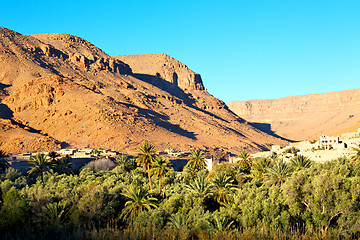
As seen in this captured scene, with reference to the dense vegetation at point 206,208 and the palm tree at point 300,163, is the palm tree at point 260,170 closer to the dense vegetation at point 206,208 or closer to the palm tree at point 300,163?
the dense vegetation at point 206,208

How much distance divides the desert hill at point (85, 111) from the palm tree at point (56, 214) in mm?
65953

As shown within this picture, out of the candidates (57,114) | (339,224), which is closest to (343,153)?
(339,224)

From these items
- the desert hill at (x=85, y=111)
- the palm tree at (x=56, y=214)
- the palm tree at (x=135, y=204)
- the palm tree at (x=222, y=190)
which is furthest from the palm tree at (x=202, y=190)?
the desert hill at (x=85, y=111)

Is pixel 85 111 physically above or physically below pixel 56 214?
above

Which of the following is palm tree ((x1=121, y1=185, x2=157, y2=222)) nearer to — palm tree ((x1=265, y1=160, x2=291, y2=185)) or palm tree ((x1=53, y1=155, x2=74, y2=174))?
palm tree ((x1=265, y1=160, x2=291, y2=185))

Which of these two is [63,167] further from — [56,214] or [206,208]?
[206,208]

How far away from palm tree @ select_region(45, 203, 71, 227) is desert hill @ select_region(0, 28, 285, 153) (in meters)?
66.0

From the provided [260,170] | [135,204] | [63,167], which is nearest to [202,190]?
[135,204]

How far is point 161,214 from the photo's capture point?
4000 centimetres

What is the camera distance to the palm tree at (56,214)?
3891cm

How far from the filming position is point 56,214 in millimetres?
39531

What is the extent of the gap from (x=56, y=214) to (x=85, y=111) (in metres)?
89.1

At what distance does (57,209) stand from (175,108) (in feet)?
440

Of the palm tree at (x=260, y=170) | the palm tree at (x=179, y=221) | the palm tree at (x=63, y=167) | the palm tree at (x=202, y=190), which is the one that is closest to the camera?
the palm tree at (x=179, y=221)
